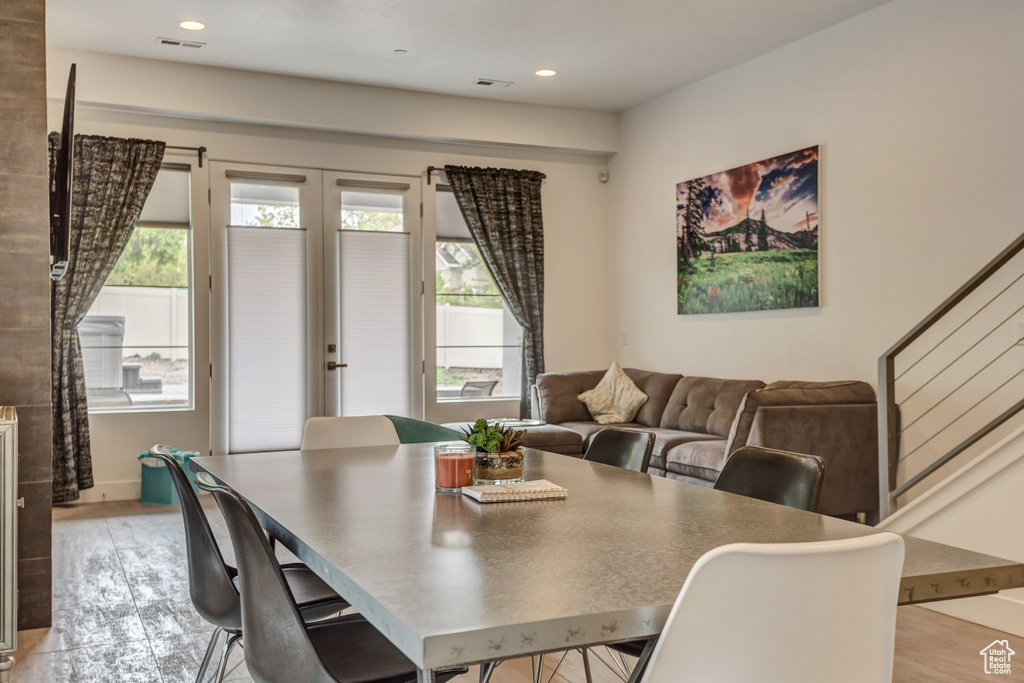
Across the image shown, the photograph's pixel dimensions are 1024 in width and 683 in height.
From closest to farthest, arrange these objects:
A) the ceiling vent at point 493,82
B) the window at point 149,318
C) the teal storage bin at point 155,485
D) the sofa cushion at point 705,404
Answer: the sofa cushion at point 705,404 → the teal storage bin at point 155,485 → the window at point 149,318 → the ceiling vent at point 493,82

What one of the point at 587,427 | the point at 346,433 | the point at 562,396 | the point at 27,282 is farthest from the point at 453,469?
the point at 562,396

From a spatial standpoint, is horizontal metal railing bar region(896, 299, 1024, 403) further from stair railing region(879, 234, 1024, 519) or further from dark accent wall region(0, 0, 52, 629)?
dark accent wall region(0, 0, 52, 629)

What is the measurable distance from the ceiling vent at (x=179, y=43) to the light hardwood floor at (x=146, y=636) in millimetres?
3238

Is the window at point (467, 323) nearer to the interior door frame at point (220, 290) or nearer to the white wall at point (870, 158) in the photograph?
the interior door frame at point (220, 290)

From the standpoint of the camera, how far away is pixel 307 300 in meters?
6.64

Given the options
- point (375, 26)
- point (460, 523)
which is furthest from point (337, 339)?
point (460, 523)

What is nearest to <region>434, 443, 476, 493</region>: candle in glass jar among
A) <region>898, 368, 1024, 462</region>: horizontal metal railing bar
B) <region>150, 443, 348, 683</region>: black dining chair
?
<region>150, 443, 348, 683</region>: black dining chair

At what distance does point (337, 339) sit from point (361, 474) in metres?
4.45

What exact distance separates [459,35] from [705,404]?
9.83 ft

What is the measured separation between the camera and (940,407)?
4652mm

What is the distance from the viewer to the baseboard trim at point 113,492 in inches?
238

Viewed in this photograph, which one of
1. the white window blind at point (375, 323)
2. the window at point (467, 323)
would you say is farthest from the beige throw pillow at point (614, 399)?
the white window blind at point (375, 323)

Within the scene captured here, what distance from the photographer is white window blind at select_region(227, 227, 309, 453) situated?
638 centimetres

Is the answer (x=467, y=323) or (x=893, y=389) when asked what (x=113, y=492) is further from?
(x=893, y=389)
